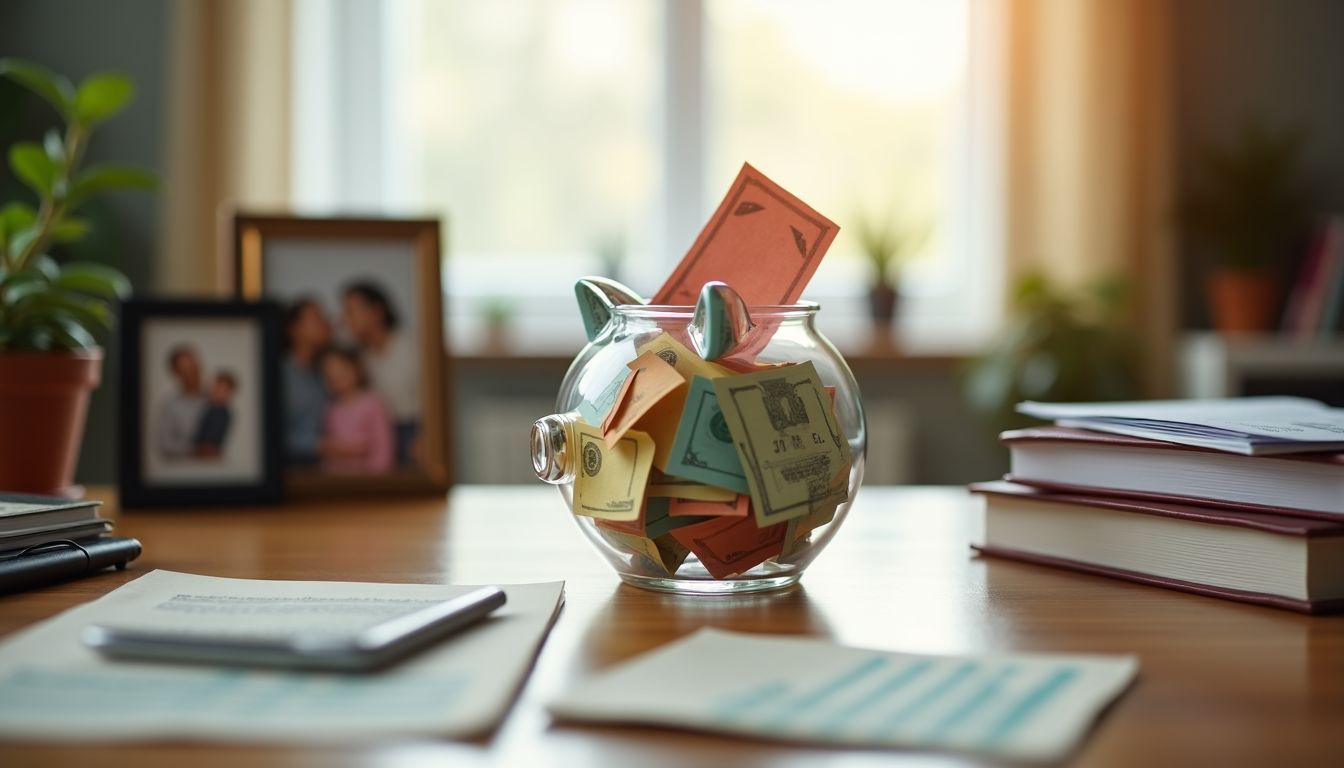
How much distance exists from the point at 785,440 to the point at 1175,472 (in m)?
0.29

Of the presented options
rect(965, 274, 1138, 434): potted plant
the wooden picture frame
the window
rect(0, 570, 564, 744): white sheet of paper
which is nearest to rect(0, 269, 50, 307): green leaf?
the wooden picture frame

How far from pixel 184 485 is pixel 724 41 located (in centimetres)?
216

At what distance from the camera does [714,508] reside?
2.22 feet

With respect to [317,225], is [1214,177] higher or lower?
higher

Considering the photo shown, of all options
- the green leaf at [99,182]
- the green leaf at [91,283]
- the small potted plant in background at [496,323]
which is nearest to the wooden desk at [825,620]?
the green leaf at [91,283]

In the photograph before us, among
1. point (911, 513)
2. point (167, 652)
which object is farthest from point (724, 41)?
point (167, 652)

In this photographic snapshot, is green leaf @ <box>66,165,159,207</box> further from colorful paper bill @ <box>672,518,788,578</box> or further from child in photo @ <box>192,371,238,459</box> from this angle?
colorful paper bill @ <box>672,518,788,578</box>

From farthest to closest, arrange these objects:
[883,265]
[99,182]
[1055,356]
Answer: [883,265] → [1055,356] → [99,182]

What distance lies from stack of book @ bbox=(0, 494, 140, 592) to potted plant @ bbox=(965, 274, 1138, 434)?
206 centimetres

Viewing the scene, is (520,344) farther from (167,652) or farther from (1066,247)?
(167,652)

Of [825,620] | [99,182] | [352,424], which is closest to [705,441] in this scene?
[825,620]

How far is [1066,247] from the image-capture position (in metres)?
2.71

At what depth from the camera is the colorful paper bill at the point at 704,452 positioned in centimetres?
67

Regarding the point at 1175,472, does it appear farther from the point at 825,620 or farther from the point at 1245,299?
the point at 1245,299
